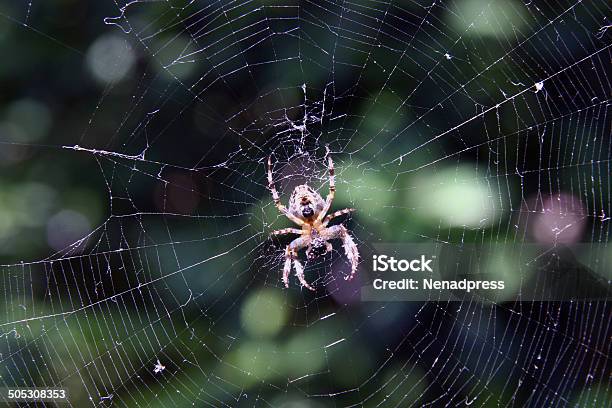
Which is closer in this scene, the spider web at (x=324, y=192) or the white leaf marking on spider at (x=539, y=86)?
the white leaf marking on spider at (x=539, y=86)

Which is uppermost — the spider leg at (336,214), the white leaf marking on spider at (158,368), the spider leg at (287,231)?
the spider leg at (336,214)

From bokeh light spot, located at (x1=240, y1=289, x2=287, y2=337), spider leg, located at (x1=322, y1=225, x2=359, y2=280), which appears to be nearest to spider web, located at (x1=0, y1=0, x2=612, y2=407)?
bokeh light spot, located at (x1=240, y1=289, x2=287, y2=337)

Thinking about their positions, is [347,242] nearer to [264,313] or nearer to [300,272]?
[300,272]

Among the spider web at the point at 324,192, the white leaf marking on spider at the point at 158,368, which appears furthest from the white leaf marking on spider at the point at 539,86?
the white leaf marking on spider at the point at 158,368

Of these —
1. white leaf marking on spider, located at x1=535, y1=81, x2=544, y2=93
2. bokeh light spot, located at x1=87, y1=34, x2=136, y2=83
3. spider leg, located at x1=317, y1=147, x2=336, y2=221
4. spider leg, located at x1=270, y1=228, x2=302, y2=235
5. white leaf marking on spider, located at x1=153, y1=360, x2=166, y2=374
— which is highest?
bokeh light spot, located at x1=87, y1=34, x2=136, y2=83

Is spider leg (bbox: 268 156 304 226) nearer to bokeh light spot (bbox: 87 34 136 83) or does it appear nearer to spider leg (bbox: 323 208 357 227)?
spider leg (bbox: 323 208 357 227)

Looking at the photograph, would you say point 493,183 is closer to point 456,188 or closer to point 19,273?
point 456,188

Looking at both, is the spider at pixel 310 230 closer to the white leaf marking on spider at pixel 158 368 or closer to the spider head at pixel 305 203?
the spider head at pixel 305 203

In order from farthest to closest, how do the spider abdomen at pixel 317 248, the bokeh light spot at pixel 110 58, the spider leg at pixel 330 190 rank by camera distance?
the bokeh light spot at pixel 110 58, the spider abdomen at pixel 317 248, the spider leg at pixel 330 190
